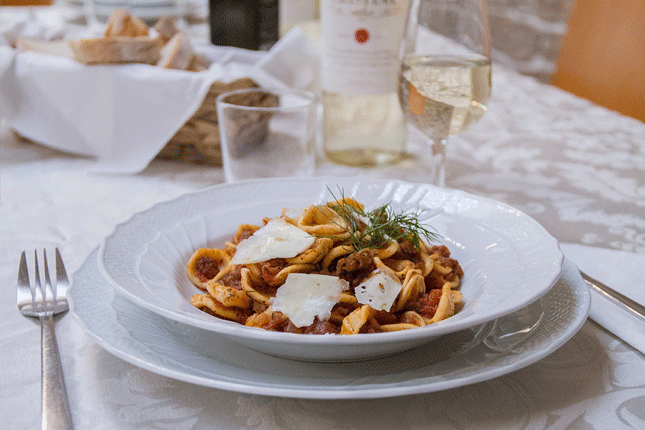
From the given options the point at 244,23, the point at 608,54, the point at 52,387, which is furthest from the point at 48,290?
the point at 608,54

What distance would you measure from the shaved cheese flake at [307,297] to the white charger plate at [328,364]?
0.05 meters

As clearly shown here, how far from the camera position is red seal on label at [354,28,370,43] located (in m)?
1.25

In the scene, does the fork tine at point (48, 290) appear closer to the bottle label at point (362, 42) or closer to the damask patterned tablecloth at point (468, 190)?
the damask patterned tablecloth at point (468, 190)

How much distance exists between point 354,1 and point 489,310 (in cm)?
85

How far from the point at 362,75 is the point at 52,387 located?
3.02 ft

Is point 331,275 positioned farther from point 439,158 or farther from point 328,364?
point 439,158

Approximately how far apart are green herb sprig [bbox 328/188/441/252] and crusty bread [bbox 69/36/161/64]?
0.77 metres

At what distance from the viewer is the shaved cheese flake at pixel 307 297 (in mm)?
614

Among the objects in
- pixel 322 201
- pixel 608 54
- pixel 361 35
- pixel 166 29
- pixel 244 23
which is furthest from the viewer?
pixel 608 54

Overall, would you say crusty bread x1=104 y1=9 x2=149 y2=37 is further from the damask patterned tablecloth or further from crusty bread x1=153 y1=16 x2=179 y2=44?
the damask patterned tablecloth

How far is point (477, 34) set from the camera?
1.09 meters

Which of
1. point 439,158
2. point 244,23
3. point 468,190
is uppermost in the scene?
point 244,23

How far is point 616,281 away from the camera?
825 millimetres

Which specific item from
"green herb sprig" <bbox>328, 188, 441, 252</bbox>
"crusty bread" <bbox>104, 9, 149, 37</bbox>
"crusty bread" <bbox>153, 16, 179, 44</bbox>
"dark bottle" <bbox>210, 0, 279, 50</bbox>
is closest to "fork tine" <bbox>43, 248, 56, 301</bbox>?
"green herb sprig" <bbox>328, 188, 441, 252</bbox>
